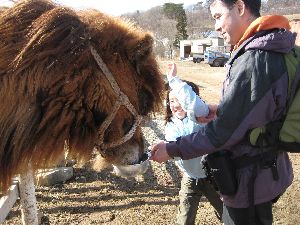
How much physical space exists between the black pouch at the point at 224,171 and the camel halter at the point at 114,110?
591 mm

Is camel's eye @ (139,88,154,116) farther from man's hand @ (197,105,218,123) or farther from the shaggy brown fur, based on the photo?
man's hand @ (197,105,218,123)

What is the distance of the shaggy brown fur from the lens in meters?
2.21

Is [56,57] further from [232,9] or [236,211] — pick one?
[236,211]

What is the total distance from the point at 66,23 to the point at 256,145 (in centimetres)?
139

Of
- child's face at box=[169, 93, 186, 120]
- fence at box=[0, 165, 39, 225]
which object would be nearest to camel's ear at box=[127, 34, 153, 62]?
child's face at box=[169, 93, 186, 120]

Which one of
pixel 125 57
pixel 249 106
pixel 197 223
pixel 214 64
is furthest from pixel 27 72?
pixel 214 64

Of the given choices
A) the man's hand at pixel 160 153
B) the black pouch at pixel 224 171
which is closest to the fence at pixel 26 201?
the man's hand at pixel 160 153

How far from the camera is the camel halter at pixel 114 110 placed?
91.4 inches

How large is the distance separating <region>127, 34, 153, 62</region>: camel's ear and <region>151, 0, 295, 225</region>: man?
549 mm

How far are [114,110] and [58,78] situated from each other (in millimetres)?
397

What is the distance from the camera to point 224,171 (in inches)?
103

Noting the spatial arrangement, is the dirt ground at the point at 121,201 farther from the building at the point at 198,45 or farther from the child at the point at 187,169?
the building at the point at 198,45

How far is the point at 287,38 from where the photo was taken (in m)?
2.41

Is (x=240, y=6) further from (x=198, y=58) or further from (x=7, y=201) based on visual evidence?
(x=198, y=58)
